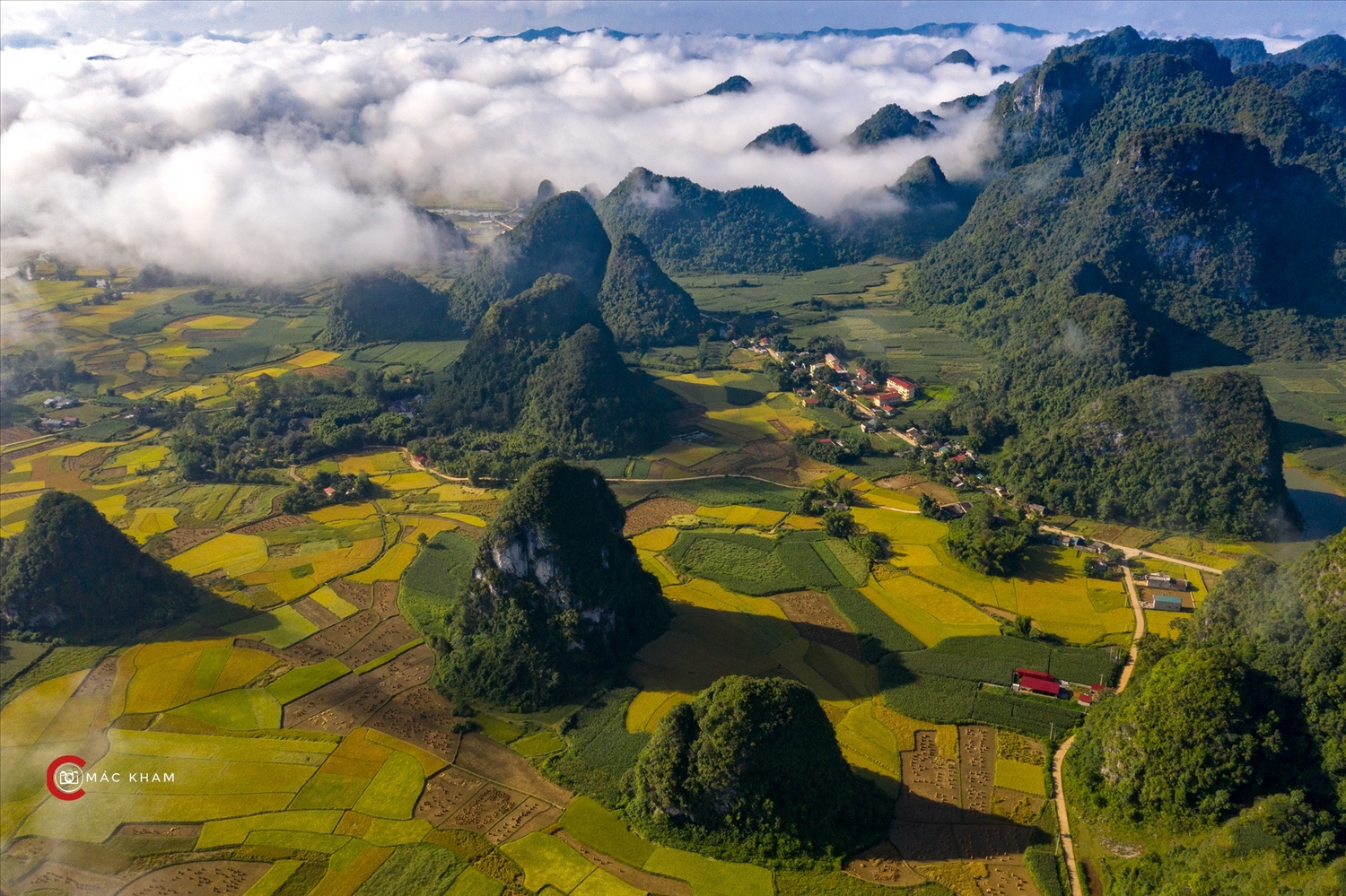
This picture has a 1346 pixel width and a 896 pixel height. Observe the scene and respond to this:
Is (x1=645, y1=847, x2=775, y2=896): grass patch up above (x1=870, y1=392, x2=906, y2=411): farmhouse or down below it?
below

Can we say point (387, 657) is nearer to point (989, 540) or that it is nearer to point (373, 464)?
point (373, 464)

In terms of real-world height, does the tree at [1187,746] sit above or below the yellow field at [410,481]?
above

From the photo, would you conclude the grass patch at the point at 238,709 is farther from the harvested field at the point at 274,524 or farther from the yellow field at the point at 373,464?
A: the yellow field at the point at 373,464

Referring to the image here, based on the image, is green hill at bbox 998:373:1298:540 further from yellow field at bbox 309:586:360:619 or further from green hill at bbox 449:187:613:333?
green hill at bbox 449:187:613:333

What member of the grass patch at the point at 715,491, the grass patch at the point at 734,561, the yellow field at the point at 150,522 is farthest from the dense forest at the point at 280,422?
the grass patch at the point at 734,561

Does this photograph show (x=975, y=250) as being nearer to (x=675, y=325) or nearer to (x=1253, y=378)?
(x=675, y=325)

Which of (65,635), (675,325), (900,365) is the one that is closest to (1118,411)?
(900,365)

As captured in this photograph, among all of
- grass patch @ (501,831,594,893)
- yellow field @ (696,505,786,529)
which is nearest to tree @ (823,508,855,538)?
yellow field @ (696,505,786,529)
